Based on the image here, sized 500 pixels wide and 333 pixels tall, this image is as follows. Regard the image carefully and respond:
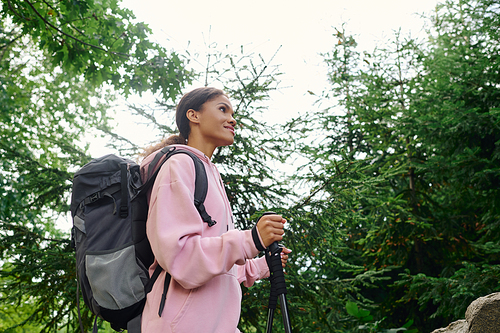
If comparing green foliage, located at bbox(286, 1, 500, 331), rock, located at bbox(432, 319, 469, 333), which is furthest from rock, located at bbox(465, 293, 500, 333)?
green foliage, located at bbox(286, 1, 500, 331)

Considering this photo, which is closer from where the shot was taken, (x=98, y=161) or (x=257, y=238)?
(x=257, y=238)

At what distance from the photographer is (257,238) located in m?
1.46

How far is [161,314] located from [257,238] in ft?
1.53

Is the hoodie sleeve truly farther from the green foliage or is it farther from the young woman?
the green foliage

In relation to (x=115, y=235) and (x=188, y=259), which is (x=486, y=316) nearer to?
(x=188, y=259)

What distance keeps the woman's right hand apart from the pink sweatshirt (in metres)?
0.05

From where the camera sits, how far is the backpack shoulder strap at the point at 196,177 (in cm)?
157

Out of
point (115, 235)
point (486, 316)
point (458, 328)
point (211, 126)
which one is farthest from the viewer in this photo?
point (458, 328)

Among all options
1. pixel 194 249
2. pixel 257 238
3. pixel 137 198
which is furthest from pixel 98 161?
pixel 257 238

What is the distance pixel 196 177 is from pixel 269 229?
412 millimetres

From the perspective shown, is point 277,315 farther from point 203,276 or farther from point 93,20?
point 93,20

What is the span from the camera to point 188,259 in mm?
1413

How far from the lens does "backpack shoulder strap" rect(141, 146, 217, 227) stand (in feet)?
5.16

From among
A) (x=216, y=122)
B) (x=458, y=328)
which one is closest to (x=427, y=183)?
(x=458, y=328)
